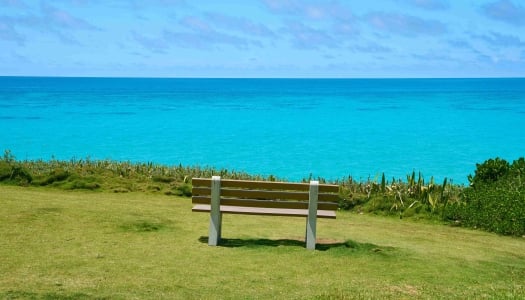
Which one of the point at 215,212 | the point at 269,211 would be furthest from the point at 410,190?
the point at 215,212

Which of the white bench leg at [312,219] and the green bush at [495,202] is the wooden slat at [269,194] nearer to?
the white bench leg at [312,219]

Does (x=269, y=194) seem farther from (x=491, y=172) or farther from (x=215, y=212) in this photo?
(x=491, y=172)

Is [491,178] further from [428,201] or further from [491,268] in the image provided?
[491,268]

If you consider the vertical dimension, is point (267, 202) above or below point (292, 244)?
above

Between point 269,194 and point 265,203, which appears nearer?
point 269,194

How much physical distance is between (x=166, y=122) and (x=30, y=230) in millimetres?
60951

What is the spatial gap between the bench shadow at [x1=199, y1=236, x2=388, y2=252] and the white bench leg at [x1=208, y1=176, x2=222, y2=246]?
15cm

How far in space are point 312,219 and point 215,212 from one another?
134cm

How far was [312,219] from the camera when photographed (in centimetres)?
907

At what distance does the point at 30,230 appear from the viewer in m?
9.38

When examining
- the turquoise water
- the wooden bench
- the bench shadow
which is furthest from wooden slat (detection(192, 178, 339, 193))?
the turquoise water

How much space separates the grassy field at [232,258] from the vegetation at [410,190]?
0.76 m

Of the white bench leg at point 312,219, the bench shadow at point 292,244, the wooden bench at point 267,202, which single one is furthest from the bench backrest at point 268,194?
the bench shadow at point 292,244

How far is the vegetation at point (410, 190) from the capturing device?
41.3 feet
